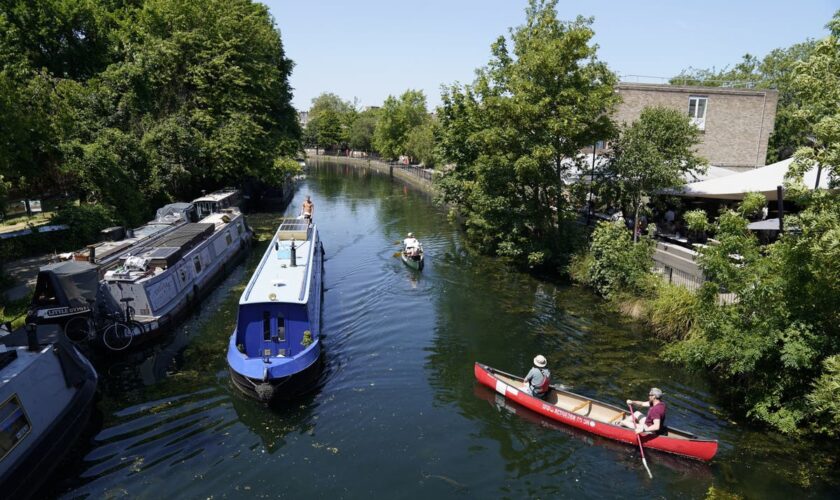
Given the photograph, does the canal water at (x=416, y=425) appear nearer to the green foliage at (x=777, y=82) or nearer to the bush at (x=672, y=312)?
the bush at (x=672, y=312)

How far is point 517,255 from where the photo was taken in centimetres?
3200

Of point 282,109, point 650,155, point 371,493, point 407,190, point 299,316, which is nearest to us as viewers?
point 371,493

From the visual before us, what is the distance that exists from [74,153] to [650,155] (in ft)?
104

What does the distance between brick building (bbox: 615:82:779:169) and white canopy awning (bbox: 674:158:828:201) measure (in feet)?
39.1

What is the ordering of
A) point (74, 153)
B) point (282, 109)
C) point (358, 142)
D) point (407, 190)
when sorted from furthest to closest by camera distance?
point (358, 142) < point (407, 190) < point (282, 109) < point (74, 153)

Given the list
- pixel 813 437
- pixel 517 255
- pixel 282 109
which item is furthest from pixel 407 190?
pixel 813 437

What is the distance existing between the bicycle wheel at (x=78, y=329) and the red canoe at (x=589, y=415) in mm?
13655

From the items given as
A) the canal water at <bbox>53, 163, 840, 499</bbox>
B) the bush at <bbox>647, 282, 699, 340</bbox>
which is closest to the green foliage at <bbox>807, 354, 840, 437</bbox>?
the canal water at <bbox>53, 163, 840, 499</bbox>

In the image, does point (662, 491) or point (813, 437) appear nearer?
point (662, 491)

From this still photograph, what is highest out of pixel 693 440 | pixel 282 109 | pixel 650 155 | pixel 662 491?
pixel 282 109

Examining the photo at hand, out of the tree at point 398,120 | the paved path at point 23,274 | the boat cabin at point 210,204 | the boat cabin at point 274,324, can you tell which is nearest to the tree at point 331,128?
the tree at point 398,120

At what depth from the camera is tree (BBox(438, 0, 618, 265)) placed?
25562 millimetres

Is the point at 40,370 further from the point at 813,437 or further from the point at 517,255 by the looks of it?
the point at 517,255

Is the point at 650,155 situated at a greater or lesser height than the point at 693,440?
greater
